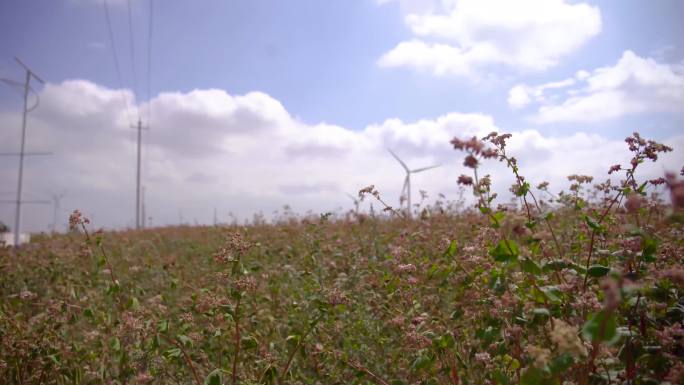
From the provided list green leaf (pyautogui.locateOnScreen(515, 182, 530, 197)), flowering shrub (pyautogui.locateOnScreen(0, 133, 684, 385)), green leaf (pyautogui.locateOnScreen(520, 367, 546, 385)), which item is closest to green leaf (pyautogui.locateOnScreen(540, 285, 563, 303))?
flowering shrub (pyautogui.locateOnScreen(0, 133, 684, 385))

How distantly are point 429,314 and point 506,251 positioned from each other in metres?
1.98

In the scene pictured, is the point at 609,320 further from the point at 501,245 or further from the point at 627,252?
the point at 627,252

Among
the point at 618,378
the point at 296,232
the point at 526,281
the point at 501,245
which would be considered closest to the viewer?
the point at 501,245

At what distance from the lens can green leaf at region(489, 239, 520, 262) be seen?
5.88 feet

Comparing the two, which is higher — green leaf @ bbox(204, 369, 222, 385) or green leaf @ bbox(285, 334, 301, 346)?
green leaf @ bbox(285, 334, 301, 346)

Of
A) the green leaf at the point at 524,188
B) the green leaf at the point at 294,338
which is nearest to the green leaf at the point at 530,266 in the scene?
the green leaf at the point at 524,188

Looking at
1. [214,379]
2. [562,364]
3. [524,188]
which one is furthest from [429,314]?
[562,364]

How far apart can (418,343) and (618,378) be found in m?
0.94

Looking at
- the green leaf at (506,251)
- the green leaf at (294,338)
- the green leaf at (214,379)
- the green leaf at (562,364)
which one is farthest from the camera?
the green leaf at (294,338)

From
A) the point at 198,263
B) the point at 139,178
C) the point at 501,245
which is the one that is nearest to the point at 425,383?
the point at 501,245

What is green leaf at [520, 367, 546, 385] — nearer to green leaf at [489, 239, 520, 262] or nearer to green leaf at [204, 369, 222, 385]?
green leaf at [489, 239, 520, 262]

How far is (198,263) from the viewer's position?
26.4ft

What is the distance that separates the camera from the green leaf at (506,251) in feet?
5.88

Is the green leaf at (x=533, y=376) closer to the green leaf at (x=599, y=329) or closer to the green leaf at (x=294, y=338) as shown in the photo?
the green leaf at (x=599, y=329)
